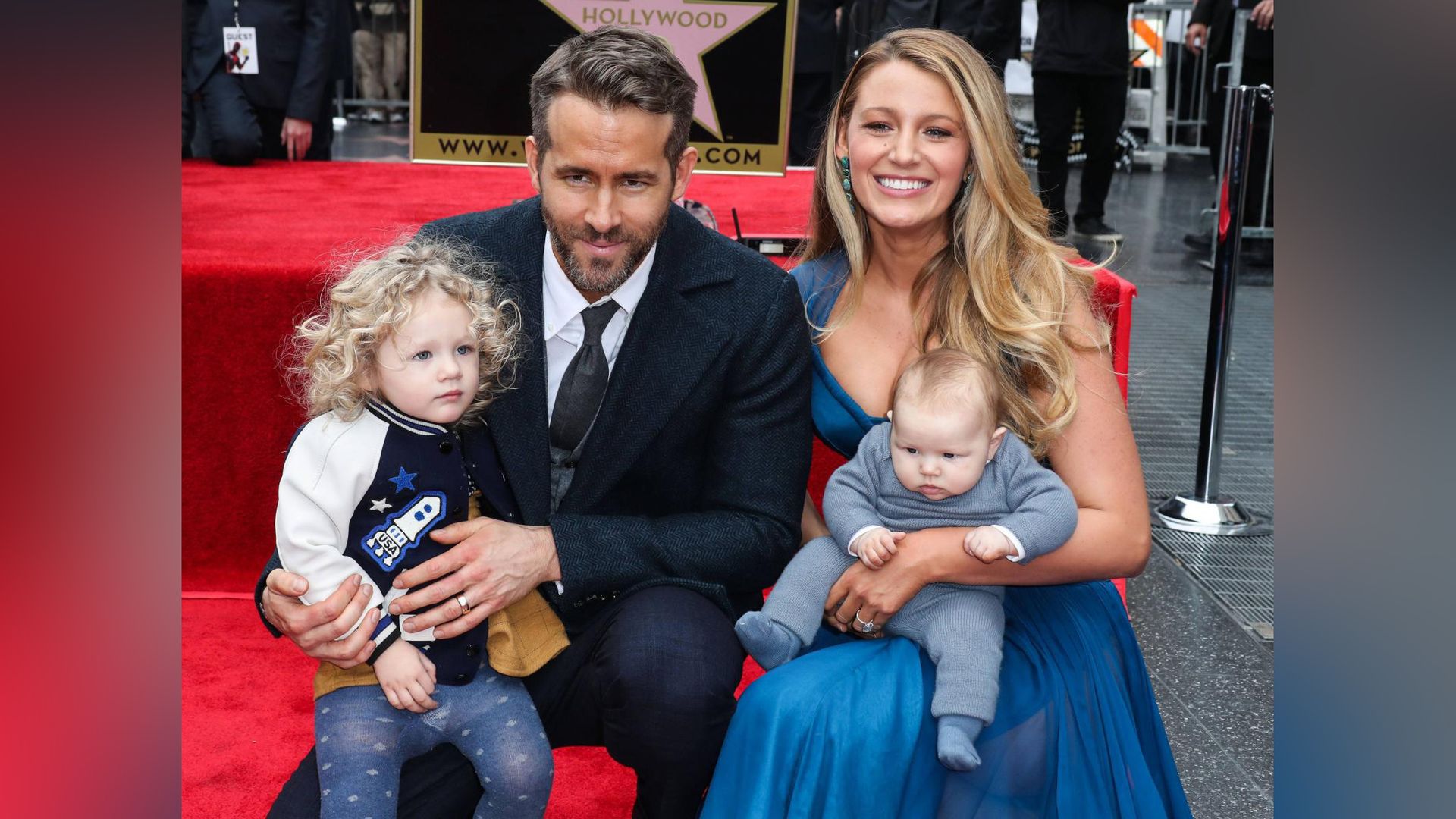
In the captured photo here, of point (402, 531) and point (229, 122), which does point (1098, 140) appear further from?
point (402, 531)

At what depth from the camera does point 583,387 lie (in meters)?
2.26

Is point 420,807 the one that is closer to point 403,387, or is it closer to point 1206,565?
point 403,387

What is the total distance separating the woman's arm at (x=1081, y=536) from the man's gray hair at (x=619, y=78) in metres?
0.74

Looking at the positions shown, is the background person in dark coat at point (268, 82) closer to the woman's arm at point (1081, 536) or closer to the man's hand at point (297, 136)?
the man's hand at point (297, 136)

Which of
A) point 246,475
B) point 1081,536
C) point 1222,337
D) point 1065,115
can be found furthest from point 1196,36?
point 1081,536

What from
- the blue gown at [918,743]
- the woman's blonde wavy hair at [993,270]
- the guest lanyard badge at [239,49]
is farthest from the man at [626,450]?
the guest lanyard badge at [239,49]

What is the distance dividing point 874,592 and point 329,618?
82 centimetres

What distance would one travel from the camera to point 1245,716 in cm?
310

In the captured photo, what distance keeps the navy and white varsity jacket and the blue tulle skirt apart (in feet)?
1.53

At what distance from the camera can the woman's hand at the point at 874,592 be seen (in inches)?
83.4

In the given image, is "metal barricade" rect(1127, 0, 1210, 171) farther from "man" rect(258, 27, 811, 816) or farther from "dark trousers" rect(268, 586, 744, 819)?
"dark trousers" rect(268, 586, 744, 819)
